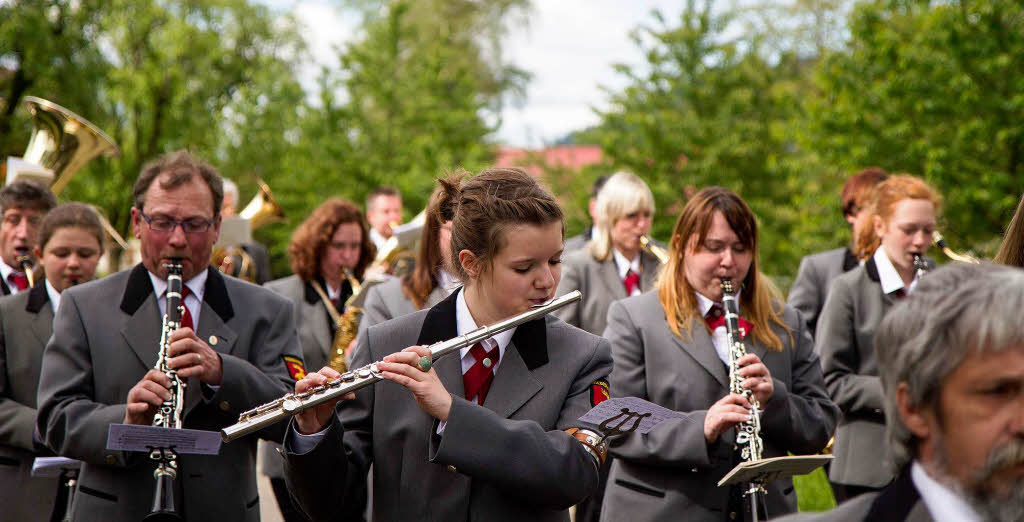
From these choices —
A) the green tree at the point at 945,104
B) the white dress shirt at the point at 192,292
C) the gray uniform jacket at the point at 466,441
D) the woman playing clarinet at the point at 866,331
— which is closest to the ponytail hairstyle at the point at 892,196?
the woman playing clarinet at the point at 866,331

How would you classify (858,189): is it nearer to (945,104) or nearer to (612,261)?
(612,261)

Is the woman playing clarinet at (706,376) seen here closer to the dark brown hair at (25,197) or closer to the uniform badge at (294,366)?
the uniform badge at (294,366)

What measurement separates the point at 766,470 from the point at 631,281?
11.9 feet

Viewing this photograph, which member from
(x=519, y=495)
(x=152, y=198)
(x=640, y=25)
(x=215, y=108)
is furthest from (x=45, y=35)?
(x=519, y=495)

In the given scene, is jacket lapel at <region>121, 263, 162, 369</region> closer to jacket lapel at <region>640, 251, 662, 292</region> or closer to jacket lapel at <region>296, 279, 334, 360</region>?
jacket lapel at <region>296, 279, 334, 360</region>

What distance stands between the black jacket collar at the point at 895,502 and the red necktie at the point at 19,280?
17.6ft

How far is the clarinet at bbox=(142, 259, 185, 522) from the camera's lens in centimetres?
378

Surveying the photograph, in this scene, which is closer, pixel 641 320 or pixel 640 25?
pixel 641 320

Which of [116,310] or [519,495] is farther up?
[116,310]

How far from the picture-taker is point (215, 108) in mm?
34812

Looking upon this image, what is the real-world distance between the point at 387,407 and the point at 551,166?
2066cm

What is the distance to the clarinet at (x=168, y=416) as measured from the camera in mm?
3777

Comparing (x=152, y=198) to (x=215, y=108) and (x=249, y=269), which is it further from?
(x=215, y=108)

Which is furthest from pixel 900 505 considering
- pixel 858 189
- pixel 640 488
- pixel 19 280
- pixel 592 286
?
pixel 858 189
